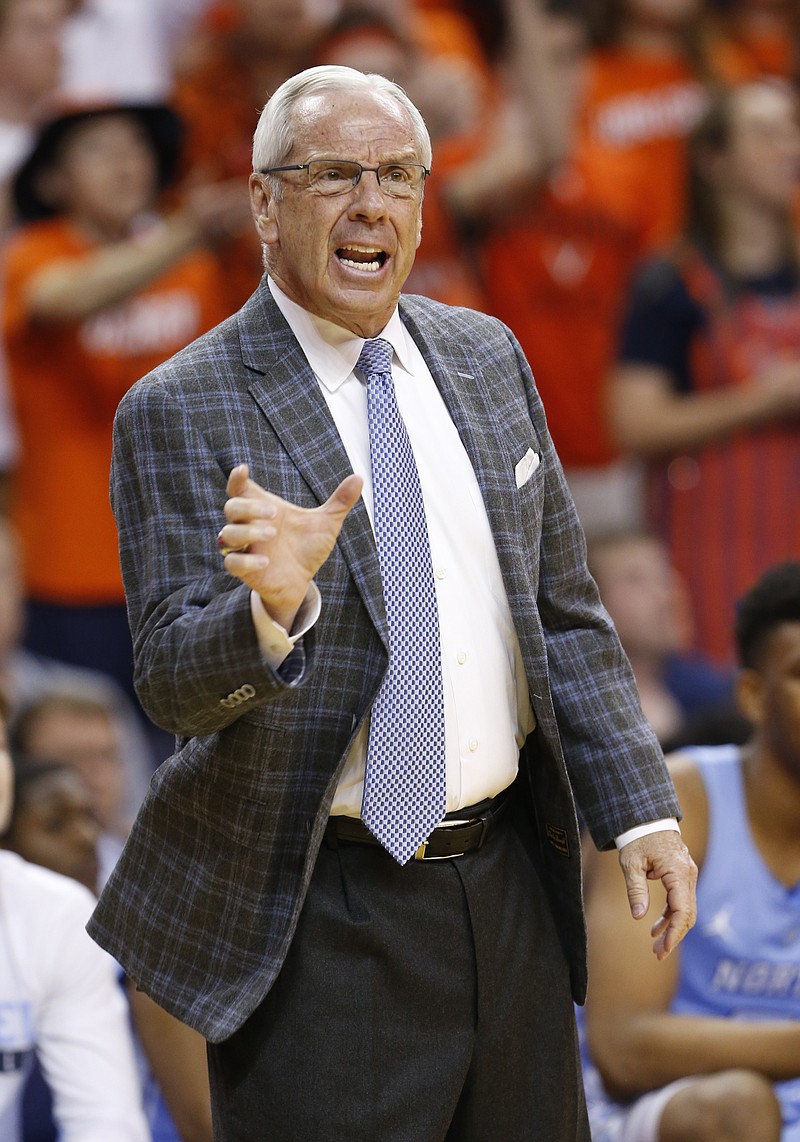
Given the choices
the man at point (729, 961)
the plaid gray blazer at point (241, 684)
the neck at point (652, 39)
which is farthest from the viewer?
the neck at point (652, 39)

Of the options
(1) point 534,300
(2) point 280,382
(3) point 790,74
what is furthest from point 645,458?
(2) point 280,382

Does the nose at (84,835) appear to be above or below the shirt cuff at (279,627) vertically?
below

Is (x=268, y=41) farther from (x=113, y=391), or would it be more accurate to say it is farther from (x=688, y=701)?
(x=688, y=701)

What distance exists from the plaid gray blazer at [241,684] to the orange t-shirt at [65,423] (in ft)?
8.63

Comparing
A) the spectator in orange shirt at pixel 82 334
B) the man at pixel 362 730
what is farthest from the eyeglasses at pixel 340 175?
the spectator in orange shirt at pixel 82 334

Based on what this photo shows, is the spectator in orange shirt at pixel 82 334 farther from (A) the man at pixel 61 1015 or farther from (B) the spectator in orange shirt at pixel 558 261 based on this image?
(A) the man at pixel 61 1015

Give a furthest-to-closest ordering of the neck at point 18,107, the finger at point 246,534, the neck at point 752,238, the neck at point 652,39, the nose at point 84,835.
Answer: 1. the neck at point 652,39
2. the neck at point 752,238
3. the neck at point 18,107
4. the nose at point 84,835
5. the finger at point 246,534

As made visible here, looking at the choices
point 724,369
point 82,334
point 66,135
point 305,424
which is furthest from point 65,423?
point 305,424

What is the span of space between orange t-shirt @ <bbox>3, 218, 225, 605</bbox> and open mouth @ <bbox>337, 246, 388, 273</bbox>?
2.70m

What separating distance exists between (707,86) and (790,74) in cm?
62

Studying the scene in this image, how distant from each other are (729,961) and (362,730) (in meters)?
1.49

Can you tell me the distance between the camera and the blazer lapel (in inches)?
72.5

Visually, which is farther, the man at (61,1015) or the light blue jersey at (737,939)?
the light blue jersey at (737,939)

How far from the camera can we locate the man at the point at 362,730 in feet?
6.03
